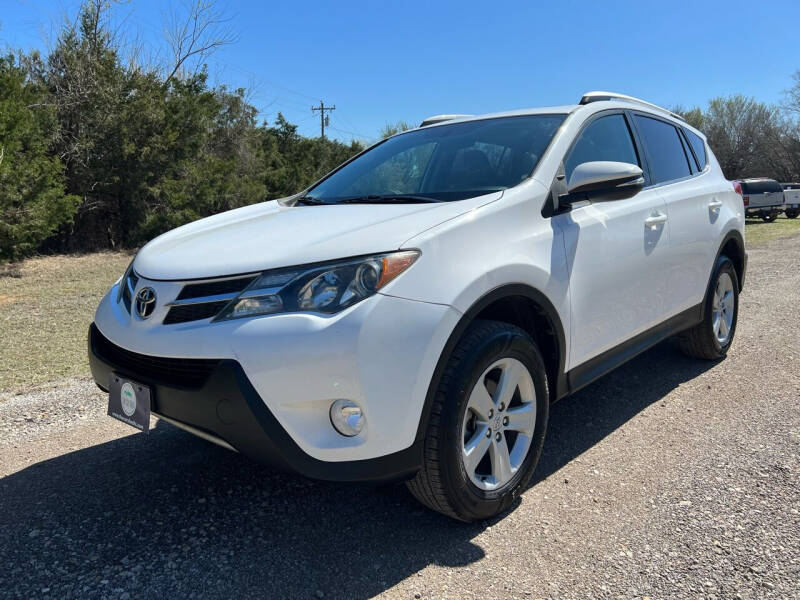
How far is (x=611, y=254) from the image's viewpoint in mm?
3160

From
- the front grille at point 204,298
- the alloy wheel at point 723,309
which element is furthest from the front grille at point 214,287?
the alloy wheel at point 723,309

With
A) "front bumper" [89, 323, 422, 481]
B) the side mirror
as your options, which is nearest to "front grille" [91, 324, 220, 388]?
"front bumper" [89, 323, 422, 481]

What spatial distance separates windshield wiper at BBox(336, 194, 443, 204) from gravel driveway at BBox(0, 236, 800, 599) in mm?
1355

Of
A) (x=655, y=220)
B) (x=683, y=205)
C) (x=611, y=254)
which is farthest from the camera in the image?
(x=683, y=205)

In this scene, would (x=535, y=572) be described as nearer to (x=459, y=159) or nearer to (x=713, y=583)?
(x=713, y=583)

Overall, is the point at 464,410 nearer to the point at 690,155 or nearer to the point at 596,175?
the point at 596,175

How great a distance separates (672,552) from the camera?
2.38 meters

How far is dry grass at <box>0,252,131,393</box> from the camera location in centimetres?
497

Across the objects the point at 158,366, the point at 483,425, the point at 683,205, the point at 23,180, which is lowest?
the point at 483,425

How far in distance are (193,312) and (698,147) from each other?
4.06 m

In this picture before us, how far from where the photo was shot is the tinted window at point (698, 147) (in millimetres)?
4590

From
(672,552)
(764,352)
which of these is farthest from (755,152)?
(672,552)

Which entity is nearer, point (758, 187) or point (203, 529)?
point (203, 529)

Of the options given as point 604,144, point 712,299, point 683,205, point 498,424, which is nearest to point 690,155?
point 683,205
